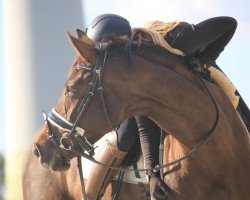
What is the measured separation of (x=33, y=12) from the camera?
2453cm

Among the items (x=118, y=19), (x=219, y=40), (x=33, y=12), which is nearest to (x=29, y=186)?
(x=118, y=19)

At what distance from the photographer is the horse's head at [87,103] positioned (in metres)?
5.85

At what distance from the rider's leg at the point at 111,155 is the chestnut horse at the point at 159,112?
74 centimetres

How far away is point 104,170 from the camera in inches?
284

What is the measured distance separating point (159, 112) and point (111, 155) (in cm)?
121

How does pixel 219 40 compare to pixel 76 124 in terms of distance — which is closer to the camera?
pixel 76 124

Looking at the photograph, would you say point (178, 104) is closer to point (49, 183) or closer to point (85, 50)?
point (85, 50)

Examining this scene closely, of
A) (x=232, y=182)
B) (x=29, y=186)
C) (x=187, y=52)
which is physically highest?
(x=187, y=52)

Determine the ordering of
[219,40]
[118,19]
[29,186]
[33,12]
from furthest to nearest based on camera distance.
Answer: [33,12] < [29,186] < [118,19] < [219,40]

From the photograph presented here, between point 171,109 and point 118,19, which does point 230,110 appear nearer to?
point 171,109

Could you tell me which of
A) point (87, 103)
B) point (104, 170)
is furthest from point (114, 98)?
point (104, 170)

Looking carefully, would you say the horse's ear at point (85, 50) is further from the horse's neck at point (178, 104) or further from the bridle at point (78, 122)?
the horse's neck at point (178, 104)

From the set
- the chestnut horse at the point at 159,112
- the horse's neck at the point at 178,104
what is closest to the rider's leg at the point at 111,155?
the chestnut horse at the point at 159,112

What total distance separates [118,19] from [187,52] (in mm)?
909
